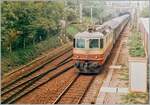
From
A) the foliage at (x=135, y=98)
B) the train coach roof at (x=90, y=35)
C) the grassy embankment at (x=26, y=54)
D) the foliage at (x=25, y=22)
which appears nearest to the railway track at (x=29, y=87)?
the grassy embankment at (x=26, y=54)

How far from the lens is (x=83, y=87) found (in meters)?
13.2

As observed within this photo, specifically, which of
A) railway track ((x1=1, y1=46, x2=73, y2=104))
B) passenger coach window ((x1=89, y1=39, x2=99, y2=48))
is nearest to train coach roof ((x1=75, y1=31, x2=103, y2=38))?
passenger coach window ((x1=89, y1=39, x2=99, y2=48))

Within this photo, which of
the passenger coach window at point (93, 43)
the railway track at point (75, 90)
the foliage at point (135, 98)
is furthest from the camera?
the passenger coach window at point (93, 43)

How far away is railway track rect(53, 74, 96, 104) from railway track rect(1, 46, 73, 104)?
112 cm

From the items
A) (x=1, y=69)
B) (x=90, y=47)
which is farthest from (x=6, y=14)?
(x=90, y=47)

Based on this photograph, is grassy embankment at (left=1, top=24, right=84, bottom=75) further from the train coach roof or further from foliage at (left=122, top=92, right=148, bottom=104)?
foliage at (left=122, top=92, right=148, bottom=104)

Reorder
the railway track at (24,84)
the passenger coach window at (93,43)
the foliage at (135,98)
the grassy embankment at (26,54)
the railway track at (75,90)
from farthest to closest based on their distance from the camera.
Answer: the grassy embankment at (26,54), the passenger coach window at (93,43), the railway track at (24,84), the railway track at (75,90), the foliage at (135,98)

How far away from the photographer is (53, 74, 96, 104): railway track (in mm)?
11484

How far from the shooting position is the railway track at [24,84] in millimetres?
11898

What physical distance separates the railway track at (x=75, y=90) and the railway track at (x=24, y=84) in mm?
1117

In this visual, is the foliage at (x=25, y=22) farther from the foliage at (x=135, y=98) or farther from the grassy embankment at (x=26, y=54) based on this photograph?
the foliage at (x=135, y=98)

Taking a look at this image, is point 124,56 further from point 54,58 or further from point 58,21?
point 58,21

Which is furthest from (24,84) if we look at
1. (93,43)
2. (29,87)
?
(93,43)

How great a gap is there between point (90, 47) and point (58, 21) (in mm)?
9231
